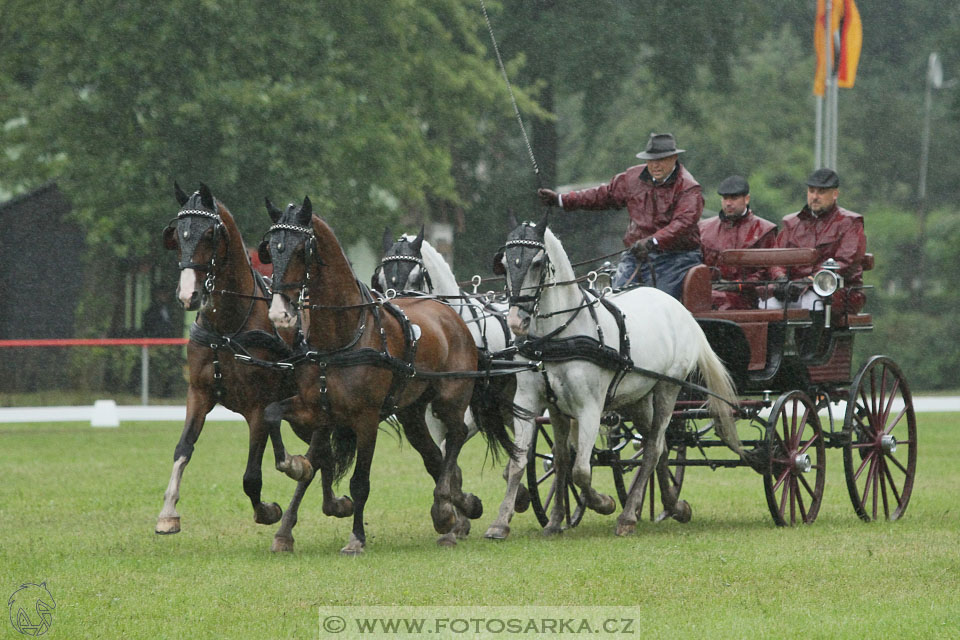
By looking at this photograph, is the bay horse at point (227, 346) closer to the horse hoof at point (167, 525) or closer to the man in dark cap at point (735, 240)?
the horse hoof at point (167, 525)

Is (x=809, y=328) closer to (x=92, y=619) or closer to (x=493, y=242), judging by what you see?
(x=92, y=619)

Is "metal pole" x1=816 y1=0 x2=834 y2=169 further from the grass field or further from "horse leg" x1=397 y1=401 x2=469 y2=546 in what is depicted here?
"horse leg" x1=397 y1=401 x2=469 y2=546

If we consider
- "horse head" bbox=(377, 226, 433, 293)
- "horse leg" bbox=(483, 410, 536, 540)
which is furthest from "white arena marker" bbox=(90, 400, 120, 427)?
"horse leg" bbox=(483, 410, 536, 540)

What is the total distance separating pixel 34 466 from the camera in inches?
603

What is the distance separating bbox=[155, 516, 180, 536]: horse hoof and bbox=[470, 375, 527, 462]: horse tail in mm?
2176

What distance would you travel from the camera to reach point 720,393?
10.4 m

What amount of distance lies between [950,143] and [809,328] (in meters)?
40.0

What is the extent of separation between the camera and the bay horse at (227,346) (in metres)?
8.62

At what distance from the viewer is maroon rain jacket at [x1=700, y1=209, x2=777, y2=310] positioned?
1139 cm

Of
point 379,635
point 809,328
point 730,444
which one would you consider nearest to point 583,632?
point 379,635

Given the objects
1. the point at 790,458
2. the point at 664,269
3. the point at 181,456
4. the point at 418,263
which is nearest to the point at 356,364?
the point at 181,456

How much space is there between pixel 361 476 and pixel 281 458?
0.48m

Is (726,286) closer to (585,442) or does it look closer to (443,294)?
(443,294)

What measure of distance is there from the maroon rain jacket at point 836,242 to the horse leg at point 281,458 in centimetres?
430
